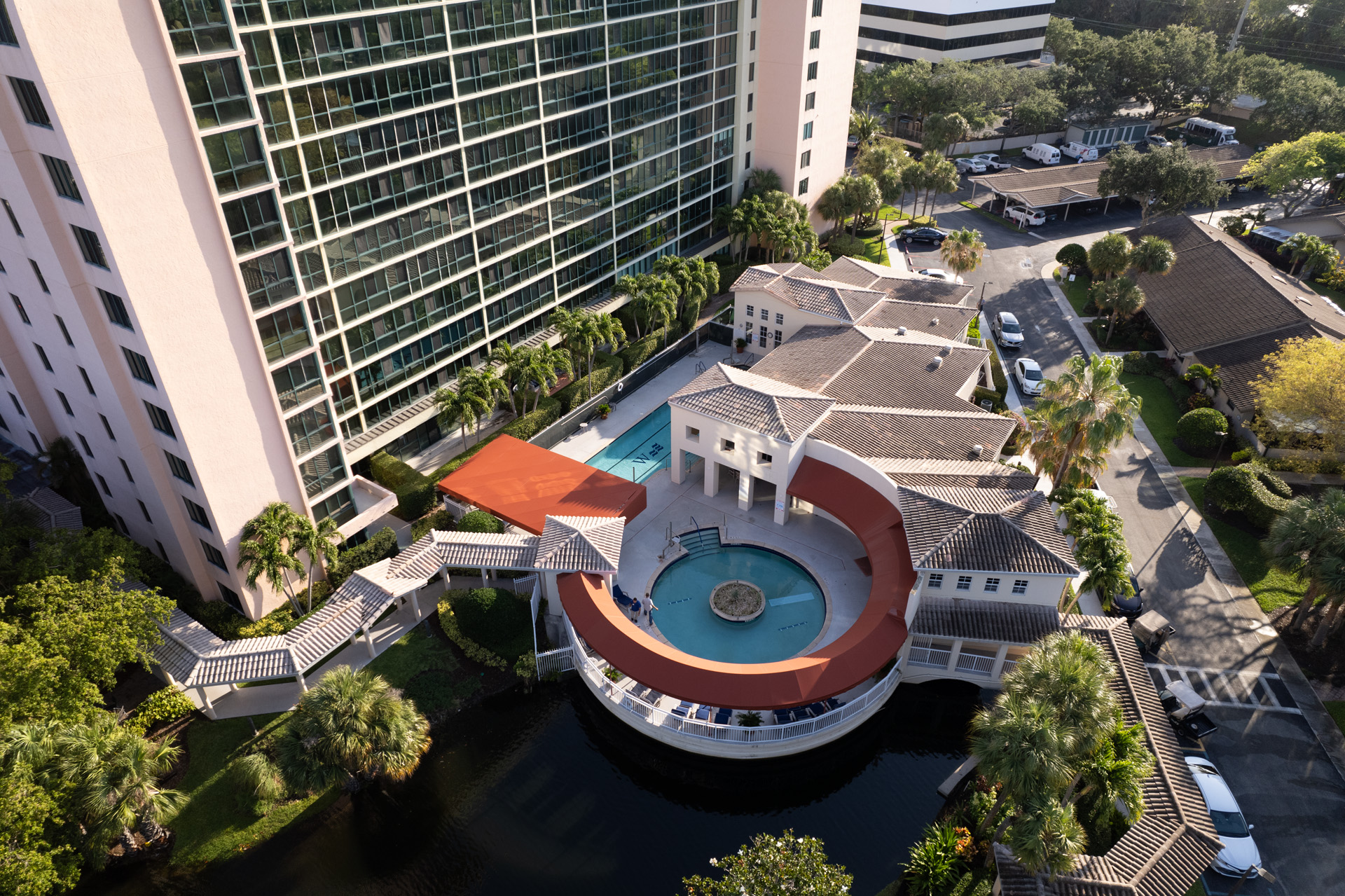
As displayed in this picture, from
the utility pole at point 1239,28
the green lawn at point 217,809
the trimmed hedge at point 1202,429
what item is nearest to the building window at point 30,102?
the green lawn at point 217,809

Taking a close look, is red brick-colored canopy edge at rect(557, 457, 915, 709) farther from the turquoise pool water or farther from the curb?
the curb

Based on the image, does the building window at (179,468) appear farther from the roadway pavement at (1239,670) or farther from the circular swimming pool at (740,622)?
the roadway pavement at (1239,670)

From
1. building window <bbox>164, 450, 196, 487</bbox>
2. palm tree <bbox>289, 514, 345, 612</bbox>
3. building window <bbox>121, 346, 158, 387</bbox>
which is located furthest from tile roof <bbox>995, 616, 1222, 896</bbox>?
building window <bbox>121, 346, 158, 387</bbox>

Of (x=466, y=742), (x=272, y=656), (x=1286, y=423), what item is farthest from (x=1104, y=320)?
(x=272, y=656)

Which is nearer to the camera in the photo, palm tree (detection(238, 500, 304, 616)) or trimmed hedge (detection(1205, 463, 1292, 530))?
palm tree (detection(238, 500, 304, 616))

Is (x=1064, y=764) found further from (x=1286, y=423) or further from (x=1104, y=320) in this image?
(x=1104, y=320)
